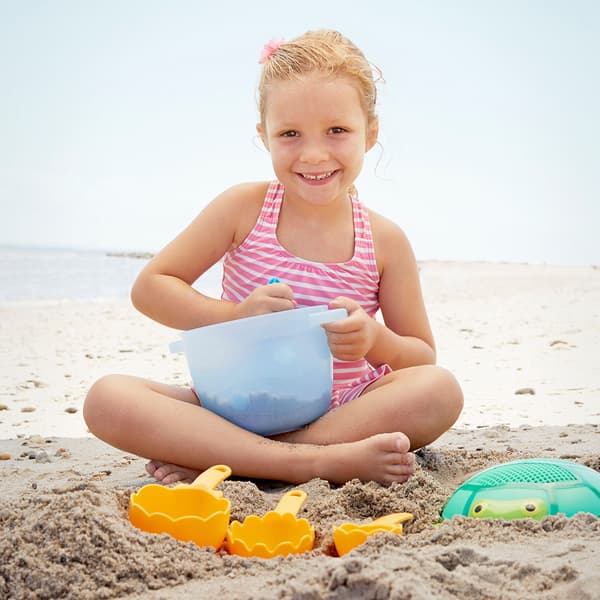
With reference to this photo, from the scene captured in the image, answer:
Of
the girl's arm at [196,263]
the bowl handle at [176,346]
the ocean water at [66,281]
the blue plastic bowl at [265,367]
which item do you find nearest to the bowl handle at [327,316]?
the blue plastic bowl at [265,367]

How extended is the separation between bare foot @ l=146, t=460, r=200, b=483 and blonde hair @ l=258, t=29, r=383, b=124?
3.51ft

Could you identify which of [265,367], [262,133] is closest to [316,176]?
[262,133]

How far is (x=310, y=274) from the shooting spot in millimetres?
2400

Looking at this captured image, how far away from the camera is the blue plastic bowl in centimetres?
191

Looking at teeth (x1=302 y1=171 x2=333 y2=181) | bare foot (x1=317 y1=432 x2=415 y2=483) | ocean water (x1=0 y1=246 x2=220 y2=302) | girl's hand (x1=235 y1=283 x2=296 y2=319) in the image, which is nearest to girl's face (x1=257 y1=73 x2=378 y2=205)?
teeth (x1=302 y1=171 x2=333 y2=181)

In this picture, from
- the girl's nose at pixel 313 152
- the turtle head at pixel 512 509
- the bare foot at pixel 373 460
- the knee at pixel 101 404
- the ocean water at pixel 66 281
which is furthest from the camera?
the ocean water at pixel 66 281

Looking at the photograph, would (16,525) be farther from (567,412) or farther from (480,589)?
(567,412)

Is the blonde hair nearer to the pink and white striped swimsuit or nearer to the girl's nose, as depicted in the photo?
the girl's nose

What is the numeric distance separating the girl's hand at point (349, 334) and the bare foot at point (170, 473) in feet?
1.65

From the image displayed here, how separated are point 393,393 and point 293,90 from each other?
89 centimetres

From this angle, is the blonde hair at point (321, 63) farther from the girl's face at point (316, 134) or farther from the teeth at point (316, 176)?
the teeth at point (316, 176)

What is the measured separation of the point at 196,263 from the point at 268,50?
719 millimetres

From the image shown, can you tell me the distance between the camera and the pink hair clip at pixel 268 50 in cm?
243

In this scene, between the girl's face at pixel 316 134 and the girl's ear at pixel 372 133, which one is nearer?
the girl's face at pixel 316 134
